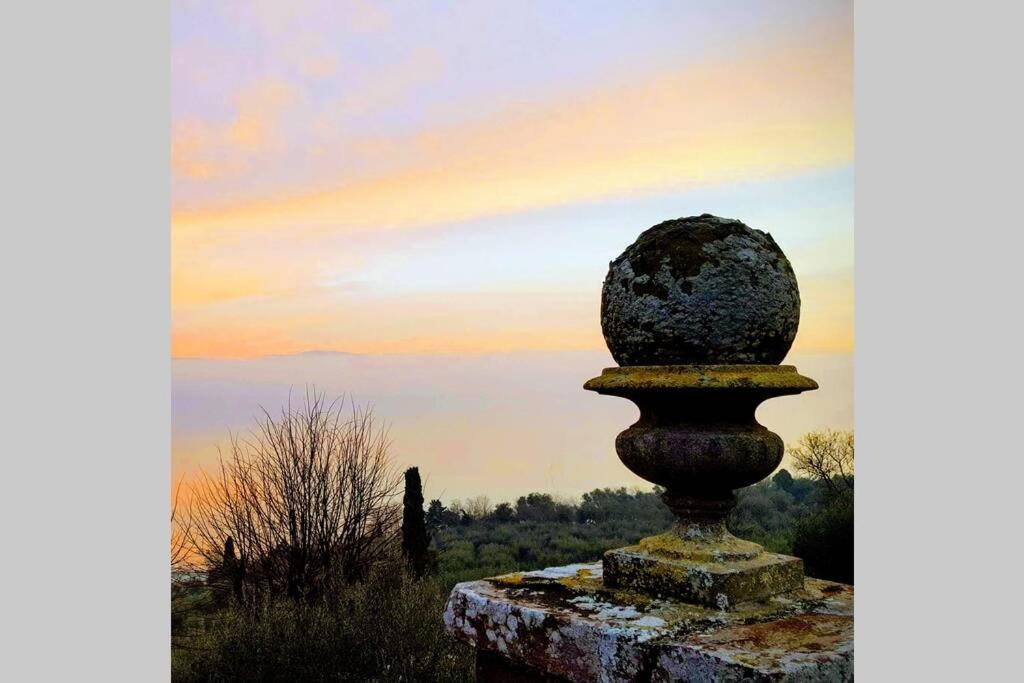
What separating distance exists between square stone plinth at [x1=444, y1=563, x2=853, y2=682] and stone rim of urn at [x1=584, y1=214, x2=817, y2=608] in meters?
0.13

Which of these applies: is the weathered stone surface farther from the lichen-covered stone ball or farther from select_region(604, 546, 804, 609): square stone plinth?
the lichen-covered stone ball

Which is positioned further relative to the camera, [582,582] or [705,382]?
[582,582]

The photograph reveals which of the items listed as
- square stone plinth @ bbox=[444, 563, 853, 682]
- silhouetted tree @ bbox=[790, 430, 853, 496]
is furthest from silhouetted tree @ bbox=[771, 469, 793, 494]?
square stone plinth @ bbox=[444, 563, 853, 682]

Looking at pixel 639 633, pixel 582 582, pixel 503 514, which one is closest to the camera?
pixel 639 633

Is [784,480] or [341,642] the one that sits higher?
[784,480]

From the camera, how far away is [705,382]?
9.37ft

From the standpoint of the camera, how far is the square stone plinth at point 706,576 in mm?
2842

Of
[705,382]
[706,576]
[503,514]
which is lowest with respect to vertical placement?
[503,514]

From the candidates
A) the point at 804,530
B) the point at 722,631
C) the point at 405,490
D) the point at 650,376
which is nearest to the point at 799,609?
the point at 722,631

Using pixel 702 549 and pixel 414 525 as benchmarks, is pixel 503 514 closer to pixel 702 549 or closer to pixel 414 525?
pixel 414 525

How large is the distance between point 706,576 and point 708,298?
1.00 metres

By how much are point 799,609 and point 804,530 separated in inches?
284

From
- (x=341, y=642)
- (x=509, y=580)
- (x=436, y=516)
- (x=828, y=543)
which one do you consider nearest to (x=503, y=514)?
(x=436, y=516)

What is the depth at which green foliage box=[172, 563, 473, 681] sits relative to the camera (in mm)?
8922
